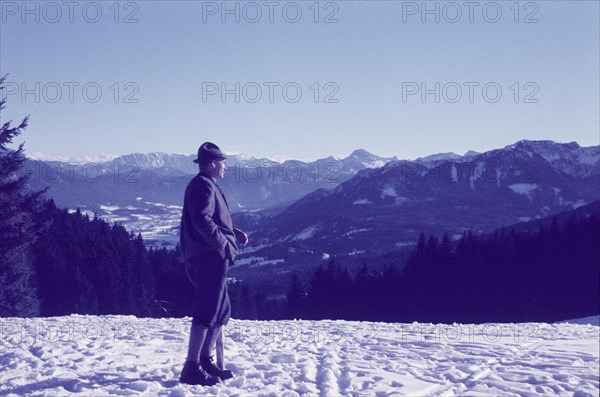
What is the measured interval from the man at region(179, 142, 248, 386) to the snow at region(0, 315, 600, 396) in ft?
1.74

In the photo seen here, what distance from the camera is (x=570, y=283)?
70.0 m

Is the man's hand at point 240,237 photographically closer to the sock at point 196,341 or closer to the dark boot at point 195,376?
the sock at point 196,341

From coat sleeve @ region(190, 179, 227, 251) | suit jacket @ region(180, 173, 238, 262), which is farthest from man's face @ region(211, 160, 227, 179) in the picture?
coat sleeve @ region(190, 179, 227, 251)

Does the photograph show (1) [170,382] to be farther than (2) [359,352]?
No

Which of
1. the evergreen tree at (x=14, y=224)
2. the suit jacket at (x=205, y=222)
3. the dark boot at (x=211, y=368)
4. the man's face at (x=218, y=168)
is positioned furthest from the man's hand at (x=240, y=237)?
the evergreen tree at (x=14, y=224)

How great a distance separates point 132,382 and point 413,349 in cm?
566

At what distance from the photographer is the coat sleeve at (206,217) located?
7.54 m

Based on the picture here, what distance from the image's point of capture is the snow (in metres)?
7.80

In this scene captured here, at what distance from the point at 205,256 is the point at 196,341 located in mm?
1185

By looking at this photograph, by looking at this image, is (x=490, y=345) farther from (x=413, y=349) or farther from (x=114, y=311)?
(x=114, y=311)

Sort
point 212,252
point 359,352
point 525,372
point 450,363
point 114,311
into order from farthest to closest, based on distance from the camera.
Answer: point 114,311, point 359,352, point 450,363, point 525,372, point 212,252

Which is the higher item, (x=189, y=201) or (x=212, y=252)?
(x=189, y=201)

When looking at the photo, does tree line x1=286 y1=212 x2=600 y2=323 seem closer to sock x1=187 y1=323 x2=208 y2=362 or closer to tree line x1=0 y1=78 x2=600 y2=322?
tree line x1=0 y1=78 x2=600 y2=322


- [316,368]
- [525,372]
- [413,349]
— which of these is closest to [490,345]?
[413,349]
